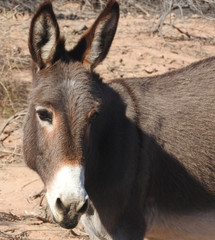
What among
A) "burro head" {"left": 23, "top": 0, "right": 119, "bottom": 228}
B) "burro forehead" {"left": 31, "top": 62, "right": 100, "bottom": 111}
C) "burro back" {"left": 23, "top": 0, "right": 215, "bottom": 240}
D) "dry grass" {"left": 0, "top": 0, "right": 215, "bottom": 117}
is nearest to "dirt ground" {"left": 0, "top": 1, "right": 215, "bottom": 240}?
"dry grass" {"left": 0, "top": 0, "right": 215, "bottom": 117}

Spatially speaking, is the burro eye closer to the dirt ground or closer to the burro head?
the burro head

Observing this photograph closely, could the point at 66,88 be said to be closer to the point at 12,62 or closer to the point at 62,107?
the point at 62,107

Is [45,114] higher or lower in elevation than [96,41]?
lower

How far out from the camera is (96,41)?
11.9 feet

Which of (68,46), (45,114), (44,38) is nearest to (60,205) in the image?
(45,114)

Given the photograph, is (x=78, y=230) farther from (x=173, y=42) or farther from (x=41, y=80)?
(x=173, y=42)

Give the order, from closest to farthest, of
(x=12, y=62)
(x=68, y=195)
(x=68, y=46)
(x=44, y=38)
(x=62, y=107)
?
(x=68, y=195) < (x=62, y=107) < (x=44, y=38) < (x=12, y=62) < (x=68, y=46)

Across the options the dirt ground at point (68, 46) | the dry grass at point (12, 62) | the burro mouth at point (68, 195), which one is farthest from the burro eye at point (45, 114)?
the dry grass at point (12, 62)

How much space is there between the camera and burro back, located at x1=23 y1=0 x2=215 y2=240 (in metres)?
3.27

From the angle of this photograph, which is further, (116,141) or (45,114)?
(116,141)

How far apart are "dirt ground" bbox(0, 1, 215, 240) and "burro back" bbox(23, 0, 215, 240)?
132 centimetres

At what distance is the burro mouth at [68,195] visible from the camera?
301cm

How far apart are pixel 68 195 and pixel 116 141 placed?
0.78 meters

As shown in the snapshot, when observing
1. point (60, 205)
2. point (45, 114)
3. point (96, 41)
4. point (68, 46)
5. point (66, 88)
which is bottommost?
point (68, 46)
